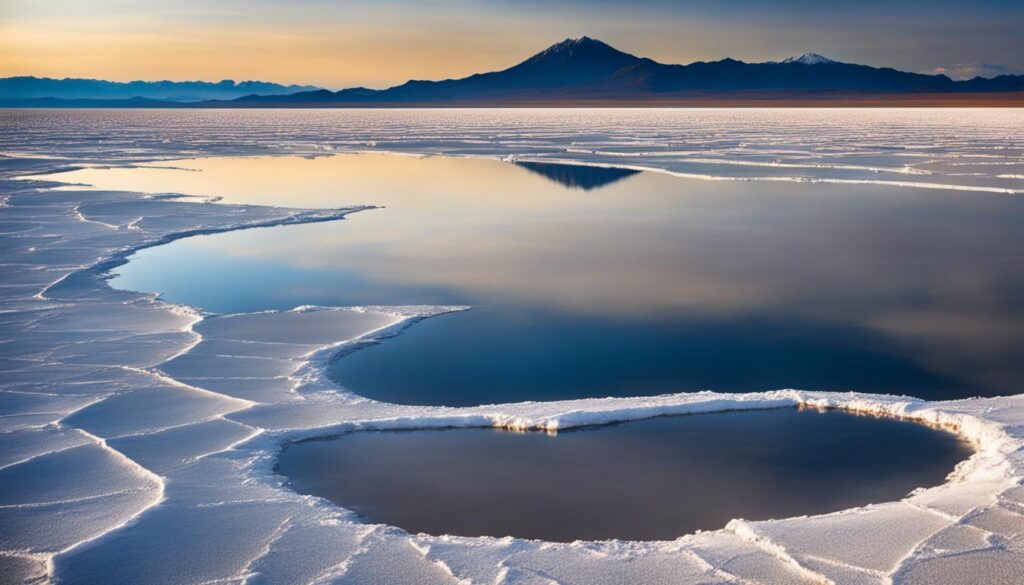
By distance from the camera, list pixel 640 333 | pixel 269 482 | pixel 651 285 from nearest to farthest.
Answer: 1. pixel 269 482
2. pixel 640 333
3. pixel 651 285

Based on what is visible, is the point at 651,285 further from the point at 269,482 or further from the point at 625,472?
the point at 269,482

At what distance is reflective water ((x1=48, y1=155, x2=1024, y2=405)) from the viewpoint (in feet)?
20.6

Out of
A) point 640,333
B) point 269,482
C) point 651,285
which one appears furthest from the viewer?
point 651,285

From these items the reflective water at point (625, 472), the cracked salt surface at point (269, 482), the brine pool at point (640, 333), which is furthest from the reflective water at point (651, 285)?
the reflective water at point (625, 472)

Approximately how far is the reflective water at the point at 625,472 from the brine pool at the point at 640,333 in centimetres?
1

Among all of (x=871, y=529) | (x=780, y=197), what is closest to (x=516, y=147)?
(x=780, y=197)

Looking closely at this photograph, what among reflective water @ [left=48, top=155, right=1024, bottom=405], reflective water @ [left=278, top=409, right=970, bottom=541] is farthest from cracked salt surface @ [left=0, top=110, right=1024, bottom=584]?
reflective water @ [left=48, top=155, right=1024, bottom=405]

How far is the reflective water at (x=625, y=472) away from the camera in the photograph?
415 cm

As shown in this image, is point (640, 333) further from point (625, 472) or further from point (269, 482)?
point (269, 482)

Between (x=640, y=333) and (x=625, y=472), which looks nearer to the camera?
(x=625, y=472)

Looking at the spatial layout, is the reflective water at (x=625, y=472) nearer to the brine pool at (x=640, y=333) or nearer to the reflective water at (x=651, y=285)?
the brine pool at (x=640, y=333)

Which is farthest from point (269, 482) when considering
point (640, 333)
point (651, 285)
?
point (651, 285)

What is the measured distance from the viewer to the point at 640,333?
7281 millimetres

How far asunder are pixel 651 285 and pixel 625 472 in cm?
470
